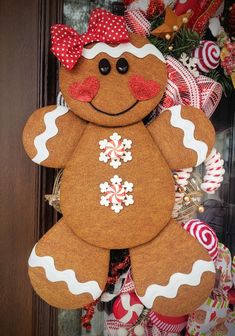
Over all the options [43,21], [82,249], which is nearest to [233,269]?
[82,249]

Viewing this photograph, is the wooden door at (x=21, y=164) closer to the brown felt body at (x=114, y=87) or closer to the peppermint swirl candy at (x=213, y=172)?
the brown felt body at (x=114, y=87)

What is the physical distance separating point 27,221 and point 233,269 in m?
0.57

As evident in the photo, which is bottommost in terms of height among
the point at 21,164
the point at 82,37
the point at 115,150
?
the point at 21,164

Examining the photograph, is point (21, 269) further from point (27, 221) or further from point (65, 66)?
point (65, 66)

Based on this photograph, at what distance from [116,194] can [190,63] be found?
1.26ft

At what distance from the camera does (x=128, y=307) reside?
0.93 meters

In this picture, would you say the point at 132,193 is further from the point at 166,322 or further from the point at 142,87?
the point at 166,322

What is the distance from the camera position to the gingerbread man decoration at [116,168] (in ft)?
2.70

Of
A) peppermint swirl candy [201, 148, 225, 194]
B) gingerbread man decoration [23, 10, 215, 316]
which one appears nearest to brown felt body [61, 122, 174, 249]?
gingerbread man decoration [23, 10, 215, 316]

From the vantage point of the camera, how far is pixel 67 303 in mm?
849

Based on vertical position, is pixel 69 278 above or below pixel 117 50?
below

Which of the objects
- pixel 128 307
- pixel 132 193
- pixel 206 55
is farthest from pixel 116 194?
pixel 206 55

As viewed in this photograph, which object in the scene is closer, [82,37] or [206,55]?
[82,37]

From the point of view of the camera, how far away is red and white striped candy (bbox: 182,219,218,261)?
0.90m
